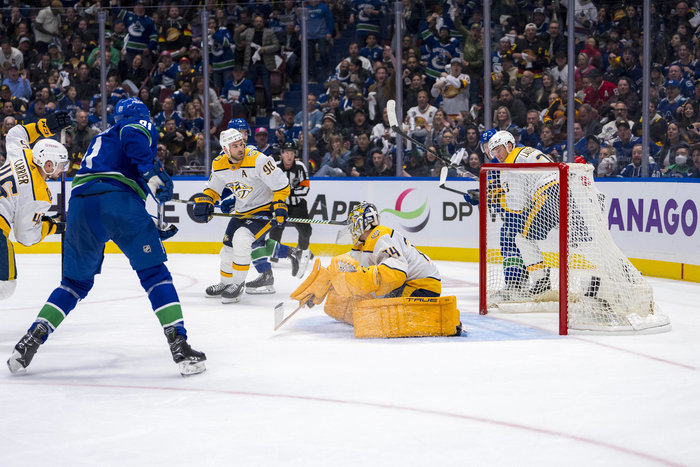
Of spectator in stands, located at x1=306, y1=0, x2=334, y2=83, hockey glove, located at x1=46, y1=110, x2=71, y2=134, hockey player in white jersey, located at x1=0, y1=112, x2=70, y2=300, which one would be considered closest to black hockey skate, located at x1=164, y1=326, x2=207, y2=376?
hockey player in white jersey, located at x1=0, y1=112, x2=70, y2=300

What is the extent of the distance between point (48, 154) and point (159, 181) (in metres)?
1.17

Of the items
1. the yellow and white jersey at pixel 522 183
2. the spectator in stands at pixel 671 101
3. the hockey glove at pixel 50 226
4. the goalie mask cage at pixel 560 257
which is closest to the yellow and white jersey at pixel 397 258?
the goalie mask cage at pixel 560 257

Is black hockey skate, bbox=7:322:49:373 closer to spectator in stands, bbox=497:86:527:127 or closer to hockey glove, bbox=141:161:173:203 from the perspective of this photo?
hockey glove, bbox=141:161:173:203

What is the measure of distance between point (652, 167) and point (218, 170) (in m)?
3.57

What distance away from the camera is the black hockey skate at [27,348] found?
12.0 ft

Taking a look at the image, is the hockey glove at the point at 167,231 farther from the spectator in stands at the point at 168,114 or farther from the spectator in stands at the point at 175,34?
the spectator in stands at the point at 175,34

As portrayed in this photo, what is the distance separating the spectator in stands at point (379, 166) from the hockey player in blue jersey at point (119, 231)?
17.3 feet

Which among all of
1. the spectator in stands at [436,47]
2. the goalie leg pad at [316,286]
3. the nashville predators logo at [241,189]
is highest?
the spectator in stands at [436,47]

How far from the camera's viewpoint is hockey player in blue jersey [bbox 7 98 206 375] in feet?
11.9

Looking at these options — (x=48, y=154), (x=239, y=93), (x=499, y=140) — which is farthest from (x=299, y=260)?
(x=239, y=93)

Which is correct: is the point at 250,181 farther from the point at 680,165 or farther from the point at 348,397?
the point at 680,165

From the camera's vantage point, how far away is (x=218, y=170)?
616 cm

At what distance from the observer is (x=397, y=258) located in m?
4.40

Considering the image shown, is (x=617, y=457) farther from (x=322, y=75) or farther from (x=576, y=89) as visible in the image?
(x=322, y=75)
